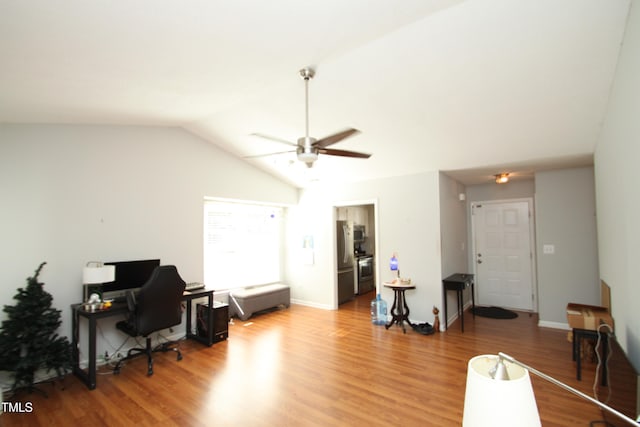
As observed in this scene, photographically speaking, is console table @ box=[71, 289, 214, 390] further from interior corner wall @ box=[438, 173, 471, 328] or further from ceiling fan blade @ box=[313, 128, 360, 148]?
interior corner wall @ box=[438, 173, 471, 328]

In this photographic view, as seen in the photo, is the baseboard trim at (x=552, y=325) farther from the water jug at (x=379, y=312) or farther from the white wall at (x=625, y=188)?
the water jug at (x=379, y=312)

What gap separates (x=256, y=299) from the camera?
220 inches

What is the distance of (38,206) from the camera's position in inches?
130

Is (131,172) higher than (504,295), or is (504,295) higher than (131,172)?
(131,172)

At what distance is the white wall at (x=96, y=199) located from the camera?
126 inches

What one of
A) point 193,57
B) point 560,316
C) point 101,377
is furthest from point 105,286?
point 560,316

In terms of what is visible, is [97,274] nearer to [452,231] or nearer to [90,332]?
[90,332]

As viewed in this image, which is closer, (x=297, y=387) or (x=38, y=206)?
(x=297, y=387)

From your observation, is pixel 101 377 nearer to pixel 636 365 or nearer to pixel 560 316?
pixel 636 365

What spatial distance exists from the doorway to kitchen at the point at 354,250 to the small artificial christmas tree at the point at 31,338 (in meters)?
4.21

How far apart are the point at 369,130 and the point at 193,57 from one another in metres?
2.24

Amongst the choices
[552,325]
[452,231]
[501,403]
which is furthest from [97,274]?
[552,325]

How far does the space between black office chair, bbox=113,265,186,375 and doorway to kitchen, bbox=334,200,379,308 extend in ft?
10.5

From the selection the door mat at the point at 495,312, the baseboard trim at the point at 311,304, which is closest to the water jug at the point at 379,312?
the baseboard trim at the point at 311,304
